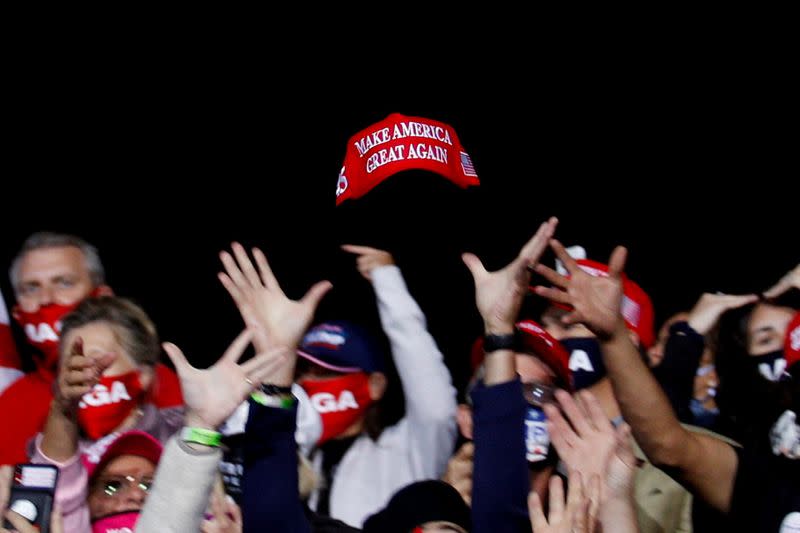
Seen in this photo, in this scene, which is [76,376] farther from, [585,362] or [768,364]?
[768,364]

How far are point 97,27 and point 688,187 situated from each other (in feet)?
7.16

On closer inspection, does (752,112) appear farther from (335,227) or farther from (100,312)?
(100,312)

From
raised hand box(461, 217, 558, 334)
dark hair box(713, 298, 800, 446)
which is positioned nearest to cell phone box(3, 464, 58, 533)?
raised hand box(461, 217, 558, 334)

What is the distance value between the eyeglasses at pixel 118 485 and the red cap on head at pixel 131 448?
0.10 ft

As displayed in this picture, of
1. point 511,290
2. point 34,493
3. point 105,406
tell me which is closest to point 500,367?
point 511,290

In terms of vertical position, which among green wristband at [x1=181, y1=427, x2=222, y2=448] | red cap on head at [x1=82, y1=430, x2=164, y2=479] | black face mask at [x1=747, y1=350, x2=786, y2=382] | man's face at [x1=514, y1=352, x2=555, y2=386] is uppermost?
man's face at [x1=514, y1=352, x2=555, y2=386]

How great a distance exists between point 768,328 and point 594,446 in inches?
57.3

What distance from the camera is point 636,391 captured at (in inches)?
109

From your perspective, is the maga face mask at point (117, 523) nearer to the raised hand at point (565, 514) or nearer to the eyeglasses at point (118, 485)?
the eyeglasses at point (118, 485)

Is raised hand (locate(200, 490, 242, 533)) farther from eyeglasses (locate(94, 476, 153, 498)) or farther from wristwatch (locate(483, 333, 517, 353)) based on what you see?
wristwatch (locate(483, 333, 517, 353))

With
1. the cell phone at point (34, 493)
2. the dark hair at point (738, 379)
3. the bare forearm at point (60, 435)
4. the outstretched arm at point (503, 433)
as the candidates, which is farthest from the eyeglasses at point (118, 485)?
the dark hair at point (738, 379)

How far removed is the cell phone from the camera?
2.62 metres

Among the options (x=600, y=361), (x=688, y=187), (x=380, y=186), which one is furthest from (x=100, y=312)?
(x=688, y=187)

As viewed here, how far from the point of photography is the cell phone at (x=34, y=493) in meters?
2.62
